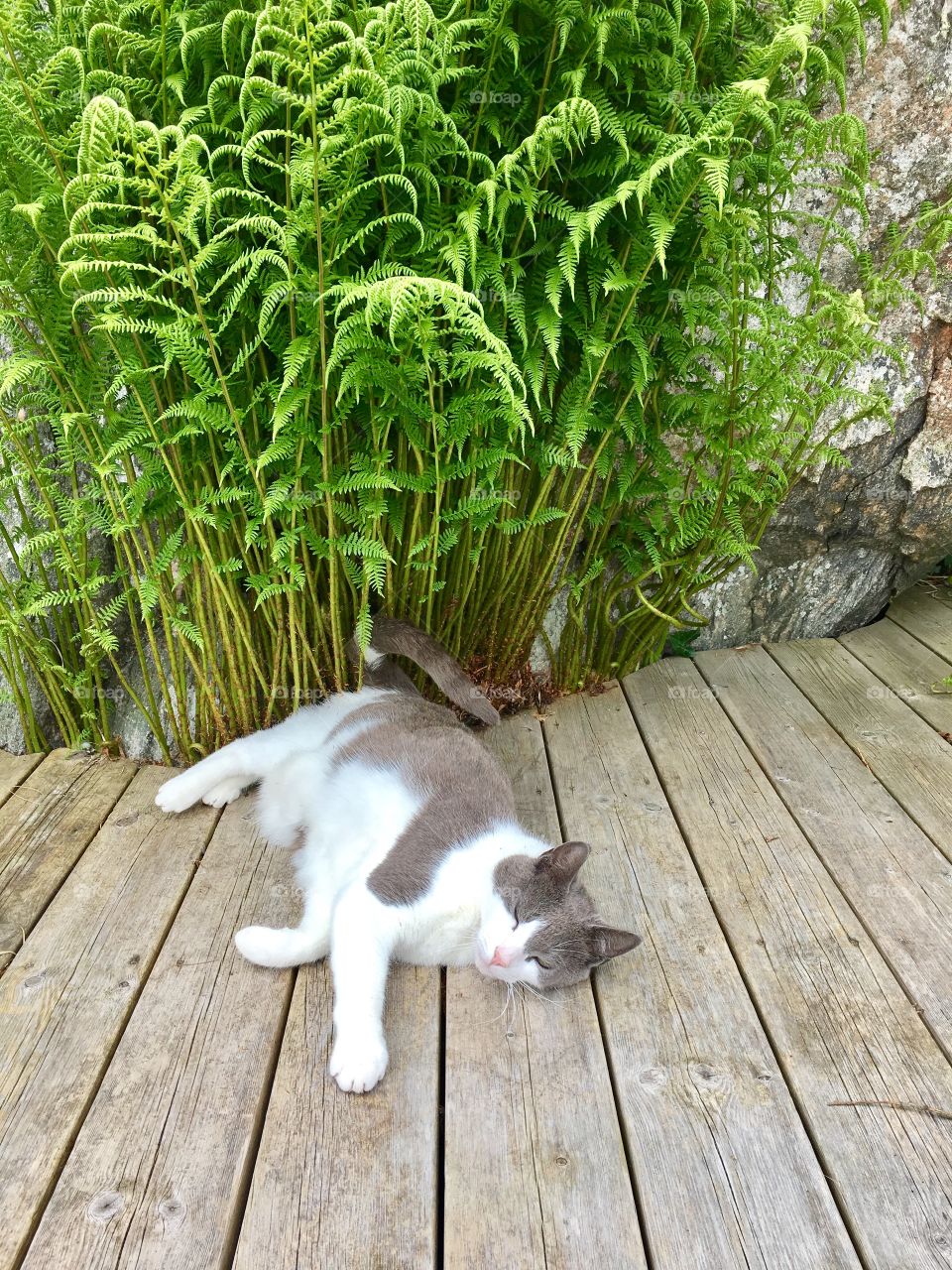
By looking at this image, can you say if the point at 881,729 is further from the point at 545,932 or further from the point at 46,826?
the point at 46,826

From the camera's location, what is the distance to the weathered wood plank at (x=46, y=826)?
2.08 m

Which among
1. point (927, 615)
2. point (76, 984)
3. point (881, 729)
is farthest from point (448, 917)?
point (927, 615)

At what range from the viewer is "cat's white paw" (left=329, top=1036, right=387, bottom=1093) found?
161 cm

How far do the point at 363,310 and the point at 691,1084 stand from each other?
182cm

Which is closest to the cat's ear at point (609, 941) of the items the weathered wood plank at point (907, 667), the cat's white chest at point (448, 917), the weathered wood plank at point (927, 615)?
the cat's white chest at point (448, 917)

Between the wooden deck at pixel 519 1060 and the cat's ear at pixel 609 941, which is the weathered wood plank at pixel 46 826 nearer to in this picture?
the wooden deck at pixel 519 1060

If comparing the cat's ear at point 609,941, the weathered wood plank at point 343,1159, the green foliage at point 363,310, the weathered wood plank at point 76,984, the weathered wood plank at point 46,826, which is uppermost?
the green foliage at point 363,310

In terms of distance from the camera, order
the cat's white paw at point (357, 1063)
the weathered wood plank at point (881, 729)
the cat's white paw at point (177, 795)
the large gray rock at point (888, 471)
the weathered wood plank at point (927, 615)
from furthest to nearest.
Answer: the weathered wood plank at point (927, 615) → the large gray rock at point (888, 471) → the weathered wood plank at point (881, 729) → the cat's white paw at point (177, 795) → the cat's white paw at point (357, 1063)

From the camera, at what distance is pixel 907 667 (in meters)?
3.59

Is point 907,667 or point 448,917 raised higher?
point 448,917

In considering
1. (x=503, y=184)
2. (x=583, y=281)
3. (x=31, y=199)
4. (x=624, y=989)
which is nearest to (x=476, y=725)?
(x=624, y=989)

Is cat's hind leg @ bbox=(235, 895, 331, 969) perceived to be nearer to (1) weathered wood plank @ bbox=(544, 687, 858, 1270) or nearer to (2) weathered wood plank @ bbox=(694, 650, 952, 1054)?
(1) weathered wood plank @ bbox=(544, 687, 858, 1270)

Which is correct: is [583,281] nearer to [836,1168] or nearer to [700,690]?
[700,690]

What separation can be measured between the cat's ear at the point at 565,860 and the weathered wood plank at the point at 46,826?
4.10 feet
